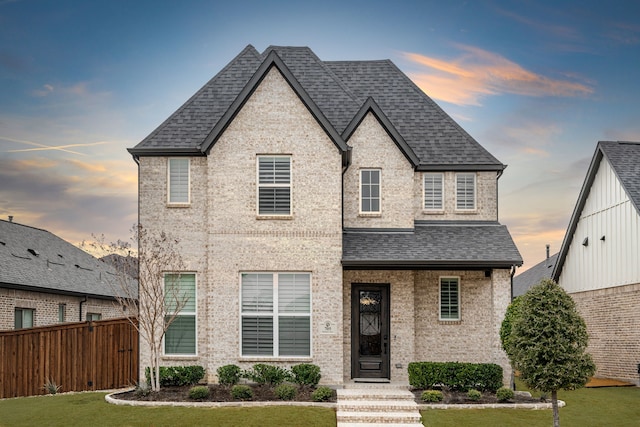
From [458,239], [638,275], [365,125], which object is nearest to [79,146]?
[365,125]

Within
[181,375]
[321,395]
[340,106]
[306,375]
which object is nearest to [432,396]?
[321,395]

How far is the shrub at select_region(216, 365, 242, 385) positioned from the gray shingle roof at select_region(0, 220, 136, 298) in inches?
244

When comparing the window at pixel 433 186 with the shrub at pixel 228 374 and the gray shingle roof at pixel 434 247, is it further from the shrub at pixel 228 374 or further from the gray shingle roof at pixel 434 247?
the shrub at pixel 228 374

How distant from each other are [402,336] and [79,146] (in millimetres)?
11530

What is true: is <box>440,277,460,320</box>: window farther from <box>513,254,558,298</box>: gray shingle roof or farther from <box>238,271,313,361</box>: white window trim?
<box>513,254,558,298</box>: gray shingle roof

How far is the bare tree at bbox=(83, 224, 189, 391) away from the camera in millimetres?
18703

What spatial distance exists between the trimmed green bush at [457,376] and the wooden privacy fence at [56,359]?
9159mm

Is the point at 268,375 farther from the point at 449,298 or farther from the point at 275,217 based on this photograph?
the point at 449,298

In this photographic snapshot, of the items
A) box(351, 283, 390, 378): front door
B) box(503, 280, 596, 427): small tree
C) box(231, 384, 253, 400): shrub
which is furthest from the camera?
box(351, 283, 390, 378): front door

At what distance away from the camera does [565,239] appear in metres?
28.2

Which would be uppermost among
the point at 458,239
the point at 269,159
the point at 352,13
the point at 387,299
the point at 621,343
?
the point at 352,13

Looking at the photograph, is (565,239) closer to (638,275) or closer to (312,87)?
(638,275)

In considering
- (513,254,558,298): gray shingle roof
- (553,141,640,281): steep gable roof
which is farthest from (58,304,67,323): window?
(513,254,558,298): gray shingle roof

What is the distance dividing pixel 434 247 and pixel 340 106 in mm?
5318
